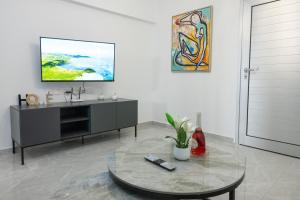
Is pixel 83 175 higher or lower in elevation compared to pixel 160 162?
lower

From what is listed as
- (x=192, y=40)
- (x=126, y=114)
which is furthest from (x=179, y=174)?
(x=192, y=40)

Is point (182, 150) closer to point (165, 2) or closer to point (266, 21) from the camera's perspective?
point (266, 21)

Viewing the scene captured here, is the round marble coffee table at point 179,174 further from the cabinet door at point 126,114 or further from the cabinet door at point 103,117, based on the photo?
the cabinet door at point 126,114

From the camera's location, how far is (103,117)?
3207 mm

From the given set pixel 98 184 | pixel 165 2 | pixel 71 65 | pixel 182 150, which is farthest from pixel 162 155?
pixel 165 2

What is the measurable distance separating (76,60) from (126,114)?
1072 mm

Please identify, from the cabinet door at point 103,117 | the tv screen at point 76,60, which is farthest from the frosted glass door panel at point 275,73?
the tv screen at point 76,60

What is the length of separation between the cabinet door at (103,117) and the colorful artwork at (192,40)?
150cm

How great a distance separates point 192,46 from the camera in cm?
381

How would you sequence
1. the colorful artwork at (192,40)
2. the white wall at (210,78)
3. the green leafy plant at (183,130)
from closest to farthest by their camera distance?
the green leafy plant at (183,130) < the white wall at (210,78) < the colorful artwork at (192,40)

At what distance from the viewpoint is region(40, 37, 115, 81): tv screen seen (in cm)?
290

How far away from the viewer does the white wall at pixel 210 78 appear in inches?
133

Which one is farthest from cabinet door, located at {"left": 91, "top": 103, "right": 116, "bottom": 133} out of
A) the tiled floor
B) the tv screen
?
the tv screen

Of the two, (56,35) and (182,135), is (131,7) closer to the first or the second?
(56,35)
